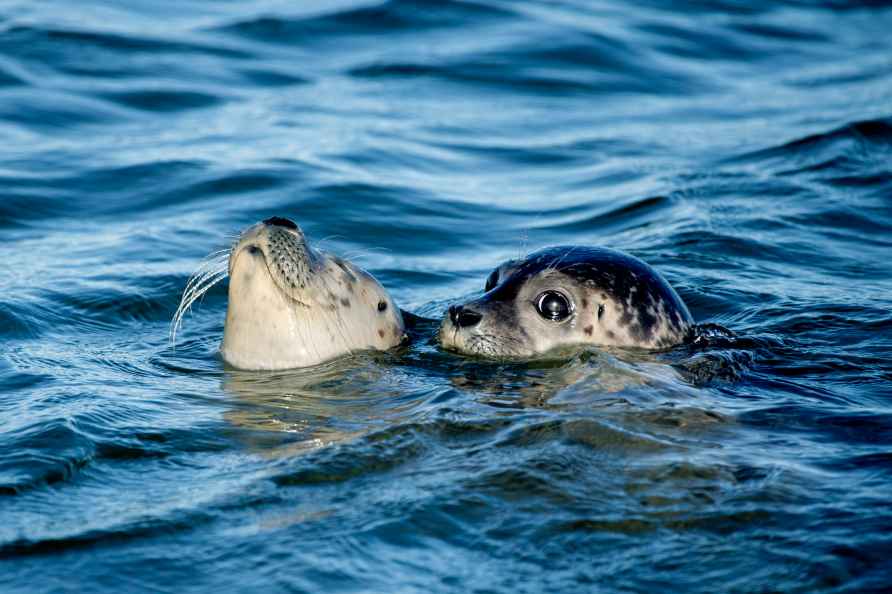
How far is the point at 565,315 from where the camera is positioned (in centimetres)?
628

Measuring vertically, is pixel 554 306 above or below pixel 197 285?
below

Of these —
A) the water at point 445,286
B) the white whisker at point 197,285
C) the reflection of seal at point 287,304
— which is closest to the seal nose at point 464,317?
the water at point 445,286

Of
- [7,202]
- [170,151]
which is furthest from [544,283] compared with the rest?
[170,151]

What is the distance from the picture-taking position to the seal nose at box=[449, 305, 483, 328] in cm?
626

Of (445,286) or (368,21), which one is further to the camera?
(368,21)

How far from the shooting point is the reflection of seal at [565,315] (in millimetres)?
6254

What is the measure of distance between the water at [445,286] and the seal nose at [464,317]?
0.21 metres

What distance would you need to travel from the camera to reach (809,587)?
3.90m

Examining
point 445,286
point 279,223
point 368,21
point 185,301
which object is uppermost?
point 368,21

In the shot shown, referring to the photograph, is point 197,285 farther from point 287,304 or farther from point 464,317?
point 464,317

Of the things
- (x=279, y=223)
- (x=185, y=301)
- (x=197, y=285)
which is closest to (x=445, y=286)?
(x=185, y=301)

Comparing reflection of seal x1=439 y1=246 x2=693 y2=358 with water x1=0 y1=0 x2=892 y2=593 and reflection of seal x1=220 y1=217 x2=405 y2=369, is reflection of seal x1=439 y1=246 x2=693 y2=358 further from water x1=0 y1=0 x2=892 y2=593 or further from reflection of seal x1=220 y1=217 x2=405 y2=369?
reflection of seal x1=220 y1=217 x2=405 y2=369

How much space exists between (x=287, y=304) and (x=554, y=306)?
1185 mm

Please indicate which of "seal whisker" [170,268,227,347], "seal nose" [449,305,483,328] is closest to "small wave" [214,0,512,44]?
"seal whisker" [170,268,227,347]
